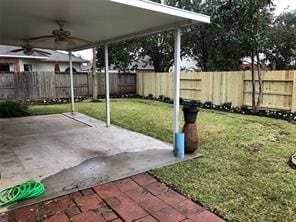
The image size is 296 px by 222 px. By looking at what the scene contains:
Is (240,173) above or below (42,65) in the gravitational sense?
below

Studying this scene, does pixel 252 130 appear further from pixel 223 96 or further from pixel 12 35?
pixel 12 35

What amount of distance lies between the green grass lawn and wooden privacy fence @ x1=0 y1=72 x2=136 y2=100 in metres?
8.53

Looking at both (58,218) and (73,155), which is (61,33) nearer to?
(73,155)

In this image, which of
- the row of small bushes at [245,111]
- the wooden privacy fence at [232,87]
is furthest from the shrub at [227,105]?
the wooden privacy fence at [232,87]

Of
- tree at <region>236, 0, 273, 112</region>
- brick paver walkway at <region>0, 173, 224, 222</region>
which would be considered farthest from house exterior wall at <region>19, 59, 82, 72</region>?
brick paver walkway at <region>0, 173, 224, 222</region>

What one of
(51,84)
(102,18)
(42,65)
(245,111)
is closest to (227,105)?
(245,111)

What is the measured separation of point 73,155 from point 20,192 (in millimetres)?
1432

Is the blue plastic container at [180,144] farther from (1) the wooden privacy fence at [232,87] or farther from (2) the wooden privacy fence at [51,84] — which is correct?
(2) the wooden privacy fence at [51,84]

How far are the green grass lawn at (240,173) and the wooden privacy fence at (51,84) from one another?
336 inches

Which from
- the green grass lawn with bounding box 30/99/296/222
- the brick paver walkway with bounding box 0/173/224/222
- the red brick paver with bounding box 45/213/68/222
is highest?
the green grass lawn with bounding box 30/99/296/222

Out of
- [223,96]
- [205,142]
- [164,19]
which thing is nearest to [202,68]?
[223,96]

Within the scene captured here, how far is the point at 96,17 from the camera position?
4074 millimetres

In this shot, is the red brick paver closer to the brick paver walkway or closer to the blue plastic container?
the brick paver walkway

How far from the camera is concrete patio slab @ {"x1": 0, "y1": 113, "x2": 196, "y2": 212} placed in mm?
3258
